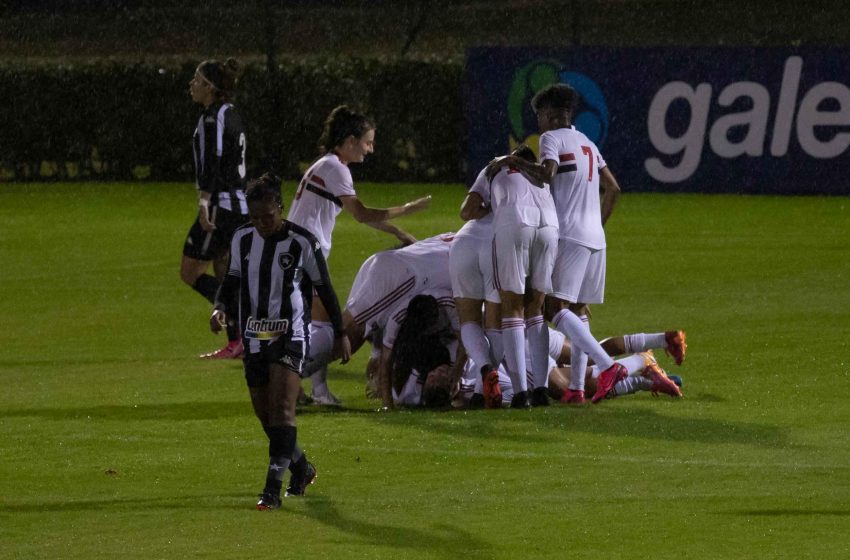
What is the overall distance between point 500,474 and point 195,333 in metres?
6.69

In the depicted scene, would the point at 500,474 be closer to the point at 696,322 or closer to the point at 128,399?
the point at 128,399

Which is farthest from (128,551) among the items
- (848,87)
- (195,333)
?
(848,87)

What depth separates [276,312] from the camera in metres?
8.65

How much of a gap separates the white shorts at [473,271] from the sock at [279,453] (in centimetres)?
308

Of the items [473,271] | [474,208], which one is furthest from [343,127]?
[473,271]

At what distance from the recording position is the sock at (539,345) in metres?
11.4

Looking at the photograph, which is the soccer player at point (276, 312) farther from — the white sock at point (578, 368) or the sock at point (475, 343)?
the white sock at point (578, 368)

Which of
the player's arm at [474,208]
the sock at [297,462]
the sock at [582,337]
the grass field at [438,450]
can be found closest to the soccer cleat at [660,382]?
the grass field at [438,450]

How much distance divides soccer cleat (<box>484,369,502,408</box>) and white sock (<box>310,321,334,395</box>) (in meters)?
1.00

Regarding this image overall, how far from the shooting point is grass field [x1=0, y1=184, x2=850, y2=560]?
795 centimetres

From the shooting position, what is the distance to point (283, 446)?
27.9 feet

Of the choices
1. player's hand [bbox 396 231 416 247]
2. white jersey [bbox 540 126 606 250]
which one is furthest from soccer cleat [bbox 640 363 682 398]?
player's hand [bbox 396 231 416 247]

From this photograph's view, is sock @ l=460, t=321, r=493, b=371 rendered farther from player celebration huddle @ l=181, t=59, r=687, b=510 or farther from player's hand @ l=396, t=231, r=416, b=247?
player's hand @ l=396, t=231, r=416, b=247

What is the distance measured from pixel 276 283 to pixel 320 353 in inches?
118
